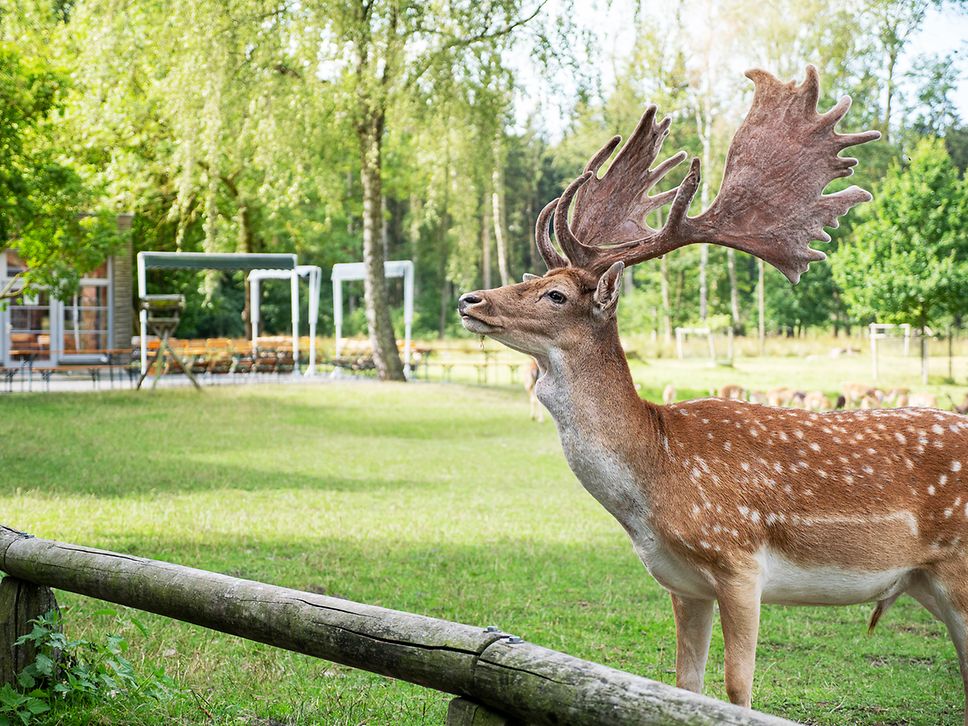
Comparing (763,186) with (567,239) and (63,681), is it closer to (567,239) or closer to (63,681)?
(567,239)

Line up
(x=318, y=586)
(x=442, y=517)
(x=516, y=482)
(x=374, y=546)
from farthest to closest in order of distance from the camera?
(x=516, y=482) → (x=442, y=517) → (x=374, y=546) → (x=318, y=586)

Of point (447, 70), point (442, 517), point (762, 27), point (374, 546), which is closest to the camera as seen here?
point (374, 546)

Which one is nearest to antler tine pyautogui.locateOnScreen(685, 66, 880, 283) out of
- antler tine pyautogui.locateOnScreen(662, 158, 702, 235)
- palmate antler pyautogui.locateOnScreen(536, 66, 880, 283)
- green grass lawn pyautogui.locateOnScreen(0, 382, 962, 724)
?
palmate antler pyautogui.locateOnScreen(536, 66, 880, 283)

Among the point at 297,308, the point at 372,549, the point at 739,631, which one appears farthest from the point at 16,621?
the point at 297,308

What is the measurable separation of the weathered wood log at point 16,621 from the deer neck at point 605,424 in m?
1.90

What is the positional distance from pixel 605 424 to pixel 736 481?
42 centimetres

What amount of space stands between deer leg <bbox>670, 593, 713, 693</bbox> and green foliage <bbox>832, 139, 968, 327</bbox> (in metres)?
25.5

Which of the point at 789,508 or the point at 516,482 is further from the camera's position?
the point at 516,482

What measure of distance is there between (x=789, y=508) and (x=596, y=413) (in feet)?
2.09

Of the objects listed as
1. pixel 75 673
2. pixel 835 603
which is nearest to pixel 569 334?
pixel 835 603

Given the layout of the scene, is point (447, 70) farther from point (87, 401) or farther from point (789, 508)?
point (789, 508)

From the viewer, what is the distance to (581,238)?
4.09 meters

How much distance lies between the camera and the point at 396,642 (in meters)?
2.78

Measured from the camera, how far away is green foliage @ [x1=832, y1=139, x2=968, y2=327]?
27109mm
